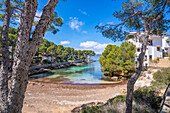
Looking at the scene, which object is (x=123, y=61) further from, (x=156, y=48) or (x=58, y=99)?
(x=58, y=99)

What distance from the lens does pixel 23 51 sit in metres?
1.61

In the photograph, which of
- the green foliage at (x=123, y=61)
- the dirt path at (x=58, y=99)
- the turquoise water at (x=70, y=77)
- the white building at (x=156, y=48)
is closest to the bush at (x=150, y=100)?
the dirt path at (x=58, y=99)

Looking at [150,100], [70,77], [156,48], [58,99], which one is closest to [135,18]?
[150,100]

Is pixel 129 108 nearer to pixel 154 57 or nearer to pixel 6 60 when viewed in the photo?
pixel 6 60

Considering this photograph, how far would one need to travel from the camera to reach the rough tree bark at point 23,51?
63.1 inches

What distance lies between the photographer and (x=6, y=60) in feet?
8.13

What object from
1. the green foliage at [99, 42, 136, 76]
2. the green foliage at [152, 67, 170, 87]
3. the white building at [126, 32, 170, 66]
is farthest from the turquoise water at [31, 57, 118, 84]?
the white building at [126, 32, 170, 66]

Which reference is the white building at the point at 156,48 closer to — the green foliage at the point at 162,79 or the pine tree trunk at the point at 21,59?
the green foliage at the point at 162,79

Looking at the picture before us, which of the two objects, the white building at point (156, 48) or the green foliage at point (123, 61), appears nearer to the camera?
the green foliage at point (123, 61)

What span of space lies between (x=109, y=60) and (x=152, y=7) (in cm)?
1194

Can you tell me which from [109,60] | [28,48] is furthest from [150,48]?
[28,48]

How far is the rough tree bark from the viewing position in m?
1.60

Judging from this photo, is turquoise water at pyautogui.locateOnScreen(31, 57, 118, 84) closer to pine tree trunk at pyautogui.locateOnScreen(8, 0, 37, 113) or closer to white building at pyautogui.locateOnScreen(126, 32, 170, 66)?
white building at pyautogui.locateOnScreen(126, 32, 170, 66)

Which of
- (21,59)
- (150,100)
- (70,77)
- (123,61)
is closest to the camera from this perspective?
(21,59)
